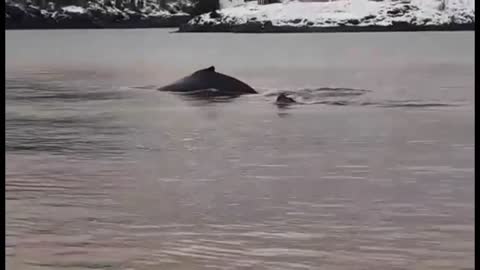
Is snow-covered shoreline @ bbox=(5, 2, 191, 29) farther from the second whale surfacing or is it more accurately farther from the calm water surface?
the second whale surfacing

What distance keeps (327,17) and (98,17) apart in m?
0.81

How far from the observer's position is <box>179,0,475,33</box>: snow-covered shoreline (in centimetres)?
260

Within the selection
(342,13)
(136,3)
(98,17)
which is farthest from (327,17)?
(98,17)

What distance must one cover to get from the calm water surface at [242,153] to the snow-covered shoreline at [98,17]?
4cm

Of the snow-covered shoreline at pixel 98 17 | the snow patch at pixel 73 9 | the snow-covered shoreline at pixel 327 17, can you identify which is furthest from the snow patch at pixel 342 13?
the snow patch at pixel 73 9

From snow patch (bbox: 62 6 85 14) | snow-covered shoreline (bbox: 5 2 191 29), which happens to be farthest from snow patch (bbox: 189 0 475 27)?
snow patch (bbox: 62 6 85 14)

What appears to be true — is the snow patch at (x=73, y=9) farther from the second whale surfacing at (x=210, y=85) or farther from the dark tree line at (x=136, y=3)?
the second whale surfacing at (x=210, y=85)

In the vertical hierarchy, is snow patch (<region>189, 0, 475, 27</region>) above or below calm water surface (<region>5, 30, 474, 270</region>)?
above

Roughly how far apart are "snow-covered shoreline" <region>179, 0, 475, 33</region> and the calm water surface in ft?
0.14

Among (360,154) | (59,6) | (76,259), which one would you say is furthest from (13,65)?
(360,154)

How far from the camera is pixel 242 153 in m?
2.49

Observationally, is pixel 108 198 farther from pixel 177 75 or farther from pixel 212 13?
pixel 212 13

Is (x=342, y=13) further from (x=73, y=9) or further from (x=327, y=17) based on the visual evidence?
(x=73, y=9)

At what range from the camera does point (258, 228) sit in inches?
89.6
